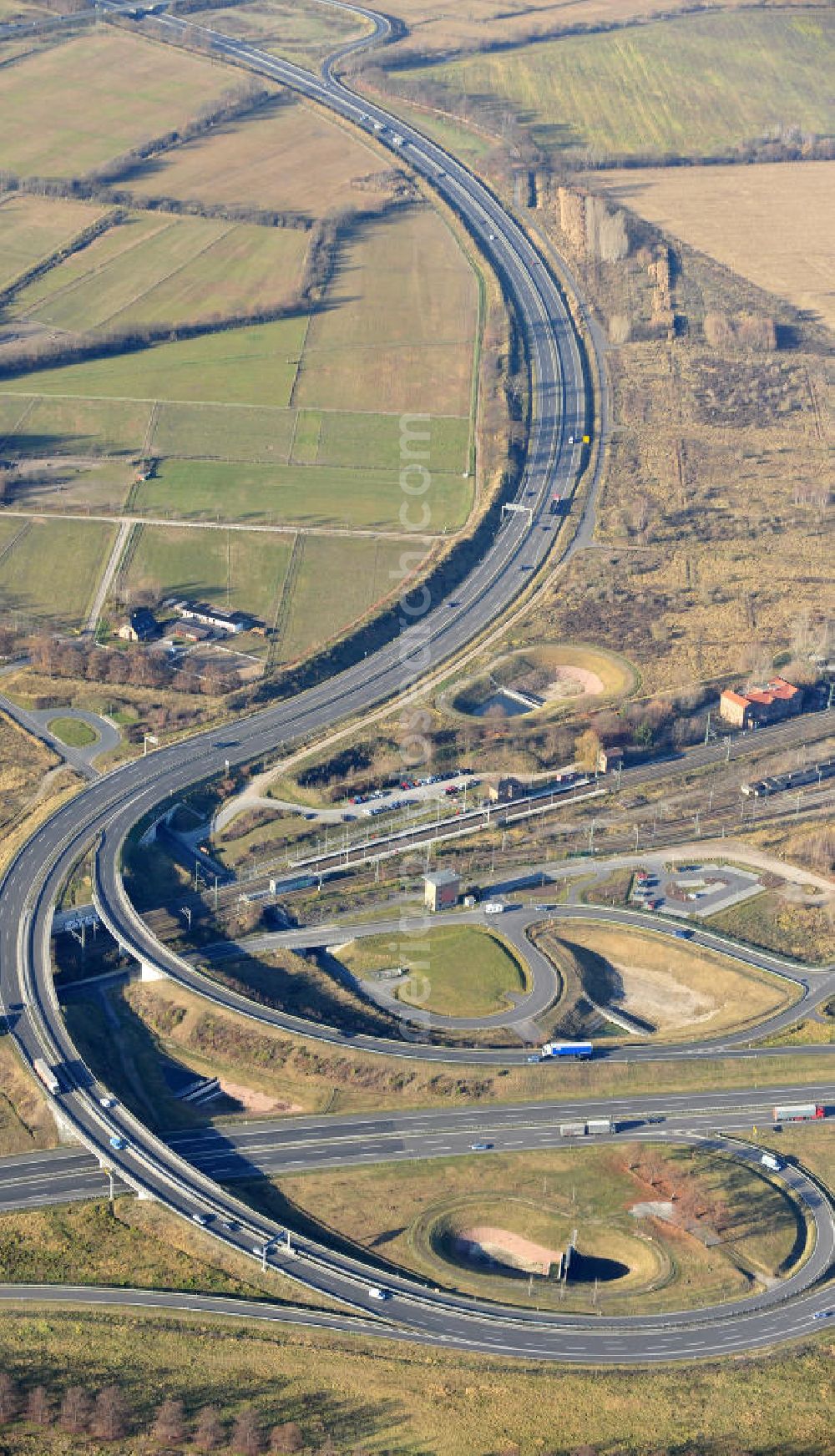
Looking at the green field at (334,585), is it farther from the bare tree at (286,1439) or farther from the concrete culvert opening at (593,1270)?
the bare tree at (286,1439)

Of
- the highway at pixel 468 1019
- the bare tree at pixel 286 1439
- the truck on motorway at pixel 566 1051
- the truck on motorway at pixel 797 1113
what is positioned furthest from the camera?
the highway at pixel 468 1019

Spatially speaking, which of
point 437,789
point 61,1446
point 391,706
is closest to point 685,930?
point 437,789

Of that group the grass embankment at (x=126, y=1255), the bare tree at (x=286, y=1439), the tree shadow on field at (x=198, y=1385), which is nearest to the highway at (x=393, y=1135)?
the grass embankment at (x=126, y=1255)

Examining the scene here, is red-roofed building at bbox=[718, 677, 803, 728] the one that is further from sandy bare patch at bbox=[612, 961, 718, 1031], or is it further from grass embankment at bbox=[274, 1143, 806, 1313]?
grass embankment at bbox=[274, 1143, 806, 1313]

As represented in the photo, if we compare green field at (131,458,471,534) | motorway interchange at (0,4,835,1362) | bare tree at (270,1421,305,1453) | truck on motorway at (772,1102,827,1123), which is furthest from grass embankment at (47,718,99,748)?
bare tree at (270,1421,305,1453)

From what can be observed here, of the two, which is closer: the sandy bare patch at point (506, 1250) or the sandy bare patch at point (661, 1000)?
the sandy bare patch at point (506, 1250)

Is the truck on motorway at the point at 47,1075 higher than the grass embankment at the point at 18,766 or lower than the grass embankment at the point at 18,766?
lower
